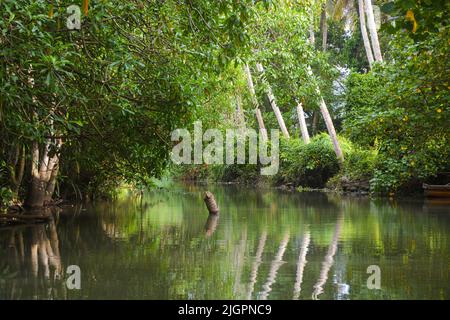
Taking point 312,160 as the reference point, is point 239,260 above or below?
below

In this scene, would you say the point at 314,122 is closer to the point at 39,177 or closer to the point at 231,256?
the point at 39,177

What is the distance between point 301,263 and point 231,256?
1.19 metres

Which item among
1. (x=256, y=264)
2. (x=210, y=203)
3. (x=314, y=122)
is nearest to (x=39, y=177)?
(x=210, y=203)

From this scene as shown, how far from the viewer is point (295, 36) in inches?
652

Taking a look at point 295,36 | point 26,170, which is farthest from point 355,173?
point 26,170

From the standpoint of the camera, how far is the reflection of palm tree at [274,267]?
7.13 m

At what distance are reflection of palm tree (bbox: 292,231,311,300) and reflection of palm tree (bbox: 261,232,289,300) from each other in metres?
0.26

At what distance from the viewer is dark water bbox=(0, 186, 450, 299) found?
723 centimetres

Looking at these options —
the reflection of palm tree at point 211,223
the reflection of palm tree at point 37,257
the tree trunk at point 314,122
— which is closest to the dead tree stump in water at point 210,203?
the reflection of palm tree at point 211,223

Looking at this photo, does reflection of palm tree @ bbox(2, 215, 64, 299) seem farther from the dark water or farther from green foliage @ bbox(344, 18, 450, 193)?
green foliage @ bbox(344, 18, 450, 193)

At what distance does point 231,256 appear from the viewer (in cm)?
986

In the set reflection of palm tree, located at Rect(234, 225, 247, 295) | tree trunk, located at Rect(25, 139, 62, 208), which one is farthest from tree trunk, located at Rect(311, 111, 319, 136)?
reflection of palm tree, located at Rect(234, 225, 247, 295)

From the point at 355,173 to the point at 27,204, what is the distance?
1578 centimetres
